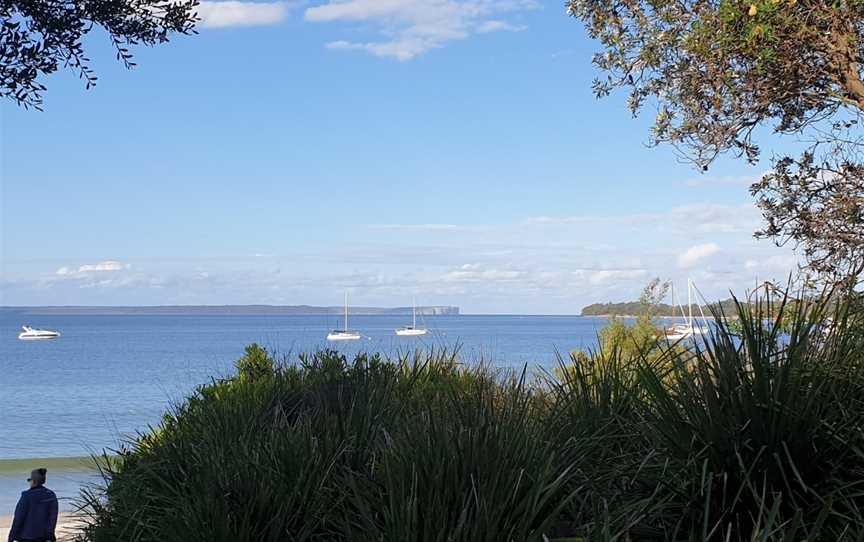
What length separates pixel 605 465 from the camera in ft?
17.9

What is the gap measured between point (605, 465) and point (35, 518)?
27.9 feet

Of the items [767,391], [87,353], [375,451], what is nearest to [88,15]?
[375,451]

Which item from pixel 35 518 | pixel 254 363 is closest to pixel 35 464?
pixel 254 363

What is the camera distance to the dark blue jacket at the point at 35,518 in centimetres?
1159

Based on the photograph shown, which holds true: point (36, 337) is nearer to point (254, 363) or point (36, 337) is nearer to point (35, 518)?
Result: point (254, 363)

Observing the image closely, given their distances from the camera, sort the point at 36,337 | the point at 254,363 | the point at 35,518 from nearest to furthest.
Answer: the point at 35,518
the point at 254,363
the point at 36,337

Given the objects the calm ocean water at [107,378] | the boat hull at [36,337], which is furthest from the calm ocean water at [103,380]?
the boat hull at [36,337]

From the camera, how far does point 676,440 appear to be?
5020mm

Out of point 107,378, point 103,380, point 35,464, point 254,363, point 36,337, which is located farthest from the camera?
point 36,337

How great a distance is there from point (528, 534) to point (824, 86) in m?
6.10

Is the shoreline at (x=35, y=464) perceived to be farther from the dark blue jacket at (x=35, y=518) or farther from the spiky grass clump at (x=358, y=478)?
the spiky grass clump at (x=358, y=478)

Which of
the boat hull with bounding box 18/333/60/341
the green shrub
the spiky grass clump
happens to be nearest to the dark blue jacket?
the green shrub

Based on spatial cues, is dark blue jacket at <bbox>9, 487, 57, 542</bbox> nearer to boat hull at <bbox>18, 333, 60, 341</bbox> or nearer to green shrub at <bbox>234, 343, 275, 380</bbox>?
A: green shrub at <bbox>234, 343, 275, 380</bbox>

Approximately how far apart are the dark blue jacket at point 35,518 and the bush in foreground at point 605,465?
5902 millimetres
